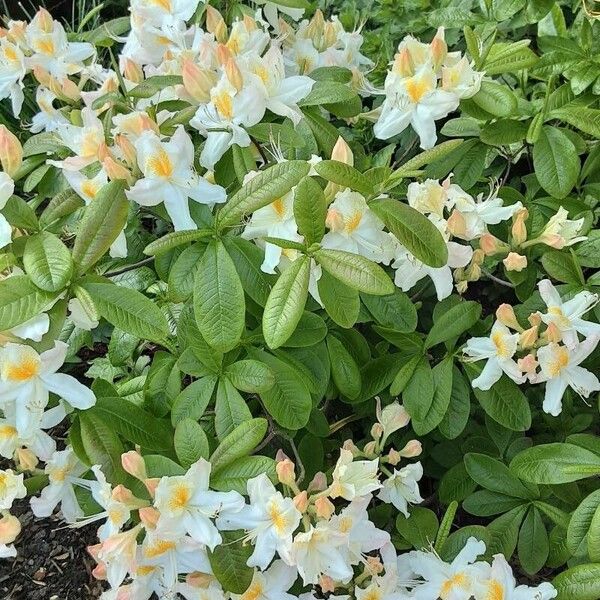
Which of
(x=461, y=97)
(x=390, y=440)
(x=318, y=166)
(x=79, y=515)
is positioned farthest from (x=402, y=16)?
(x=79, y=515)

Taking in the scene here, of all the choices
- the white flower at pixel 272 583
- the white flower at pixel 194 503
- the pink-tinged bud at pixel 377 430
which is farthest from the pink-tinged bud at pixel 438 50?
the white flower at pixel 272 583

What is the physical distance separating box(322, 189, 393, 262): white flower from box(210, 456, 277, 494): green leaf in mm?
328

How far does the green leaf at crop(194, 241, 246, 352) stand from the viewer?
1.15 meters

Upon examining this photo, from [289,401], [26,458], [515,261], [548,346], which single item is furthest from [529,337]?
[26,458]

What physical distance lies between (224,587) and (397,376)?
1.65ft

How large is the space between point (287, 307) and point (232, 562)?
1.27 feet

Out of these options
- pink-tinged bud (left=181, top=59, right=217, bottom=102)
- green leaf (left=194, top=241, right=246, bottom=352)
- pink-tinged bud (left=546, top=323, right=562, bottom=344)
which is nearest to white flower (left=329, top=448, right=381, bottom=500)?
green leaf (left=194, top=241, right=246, bottom=352)

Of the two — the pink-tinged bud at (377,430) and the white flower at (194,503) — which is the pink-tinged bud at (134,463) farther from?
the pink-tinged bud at (377,430)

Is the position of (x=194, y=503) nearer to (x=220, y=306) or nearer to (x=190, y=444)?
(x=190, y=444)

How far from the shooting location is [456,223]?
121cm

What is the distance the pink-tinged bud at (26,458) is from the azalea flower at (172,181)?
1.57ft

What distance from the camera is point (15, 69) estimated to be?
1514 mm

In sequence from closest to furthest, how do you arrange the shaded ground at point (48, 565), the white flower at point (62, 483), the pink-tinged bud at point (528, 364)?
the pink-tinged bud at point (528, 364), the white flower at point (62, 483), the shaded ground at point (48, 565)

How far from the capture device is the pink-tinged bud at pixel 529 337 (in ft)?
4.11
